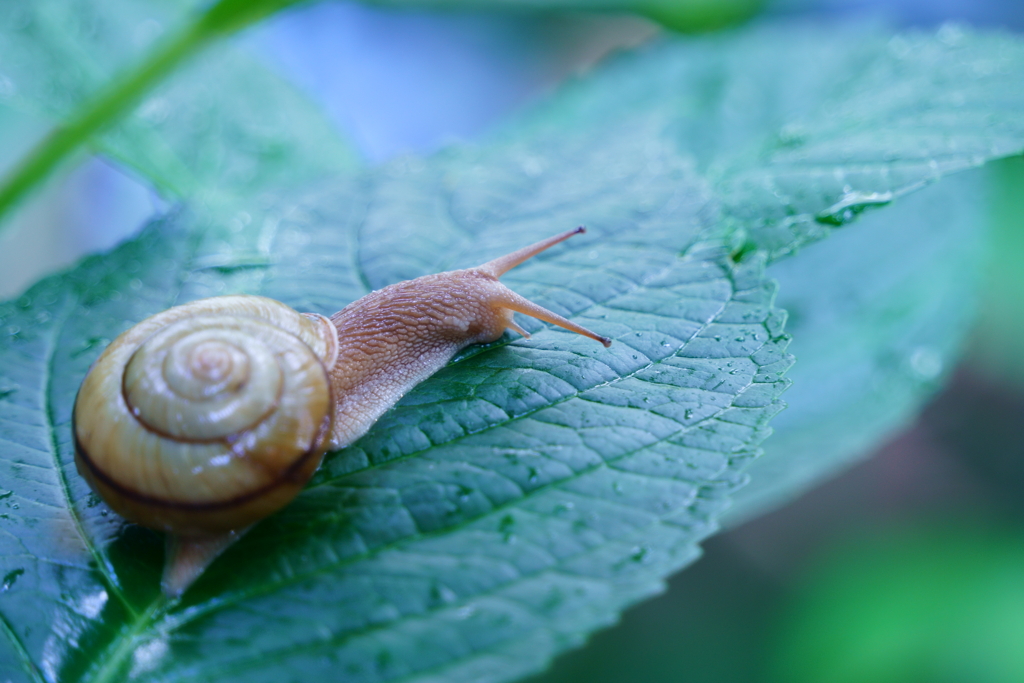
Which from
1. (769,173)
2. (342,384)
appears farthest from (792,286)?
(342,384)

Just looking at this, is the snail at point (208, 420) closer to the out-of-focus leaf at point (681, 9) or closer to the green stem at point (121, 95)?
the green stem at point (121, 95)

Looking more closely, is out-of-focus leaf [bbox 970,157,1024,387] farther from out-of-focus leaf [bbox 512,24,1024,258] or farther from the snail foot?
the snail foot

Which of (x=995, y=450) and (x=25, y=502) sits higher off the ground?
(x=25, y=502)

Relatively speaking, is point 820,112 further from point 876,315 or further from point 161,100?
point 161,100

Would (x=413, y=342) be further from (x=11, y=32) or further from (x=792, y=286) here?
(x=11, y=32)

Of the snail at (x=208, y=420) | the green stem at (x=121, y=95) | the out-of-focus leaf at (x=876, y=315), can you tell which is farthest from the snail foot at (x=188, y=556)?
the out-of-focus leaf at (x=876, y=315)

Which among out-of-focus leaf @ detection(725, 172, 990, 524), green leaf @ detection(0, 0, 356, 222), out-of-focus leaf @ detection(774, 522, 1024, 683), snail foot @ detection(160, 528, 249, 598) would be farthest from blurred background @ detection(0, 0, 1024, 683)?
snail foot @ detection(160, 528, 249, 598)
